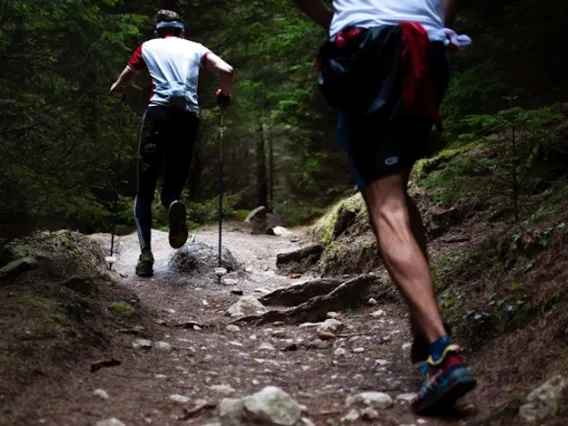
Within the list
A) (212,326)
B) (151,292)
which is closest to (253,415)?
(212,326)

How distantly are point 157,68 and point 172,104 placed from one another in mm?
400

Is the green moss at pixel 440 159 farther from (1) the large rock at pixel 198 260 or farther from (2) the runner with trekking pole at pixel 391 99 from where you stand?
(2) the runner with trekking pole at pixel 391 99

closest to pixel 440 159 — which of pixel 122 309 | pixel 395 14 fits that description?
pixel 122 309

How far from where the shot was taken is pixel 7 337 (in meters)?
2.75

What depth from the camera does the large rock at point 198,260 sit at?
6.33m

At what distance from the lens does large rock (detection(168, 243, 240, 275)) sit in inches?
249

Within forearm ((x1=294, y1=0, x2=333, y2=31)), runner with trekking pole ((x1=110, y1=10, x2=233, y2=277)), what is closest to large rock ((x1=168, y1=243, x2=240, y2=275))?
runner with trekking pole ((x1=110, y1=10, x2=233, y2=277))

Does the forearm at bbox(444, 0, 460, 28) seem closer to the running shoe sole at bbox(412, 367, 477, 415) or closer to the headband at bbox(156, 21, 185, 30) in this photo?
the running shoe sole at bbox(412, 367, 477, 415)

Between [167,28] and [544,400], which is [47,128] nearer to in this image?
[167,28]

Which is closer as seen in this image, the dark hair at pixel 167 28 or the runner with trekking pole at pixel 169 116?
the runner with trekking pole at pixel 169 116

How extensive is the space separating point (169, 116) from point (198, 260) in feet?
5.31

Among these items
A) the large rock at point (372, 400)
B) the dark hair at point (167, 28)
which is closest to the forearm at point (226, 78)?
the dark hair at point (167, 28)

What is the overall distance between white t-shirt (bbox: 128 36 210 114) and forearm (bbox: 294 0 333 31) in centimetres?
304

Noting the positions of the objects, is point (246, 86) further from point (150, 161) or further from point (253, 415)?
point (253, 415)
